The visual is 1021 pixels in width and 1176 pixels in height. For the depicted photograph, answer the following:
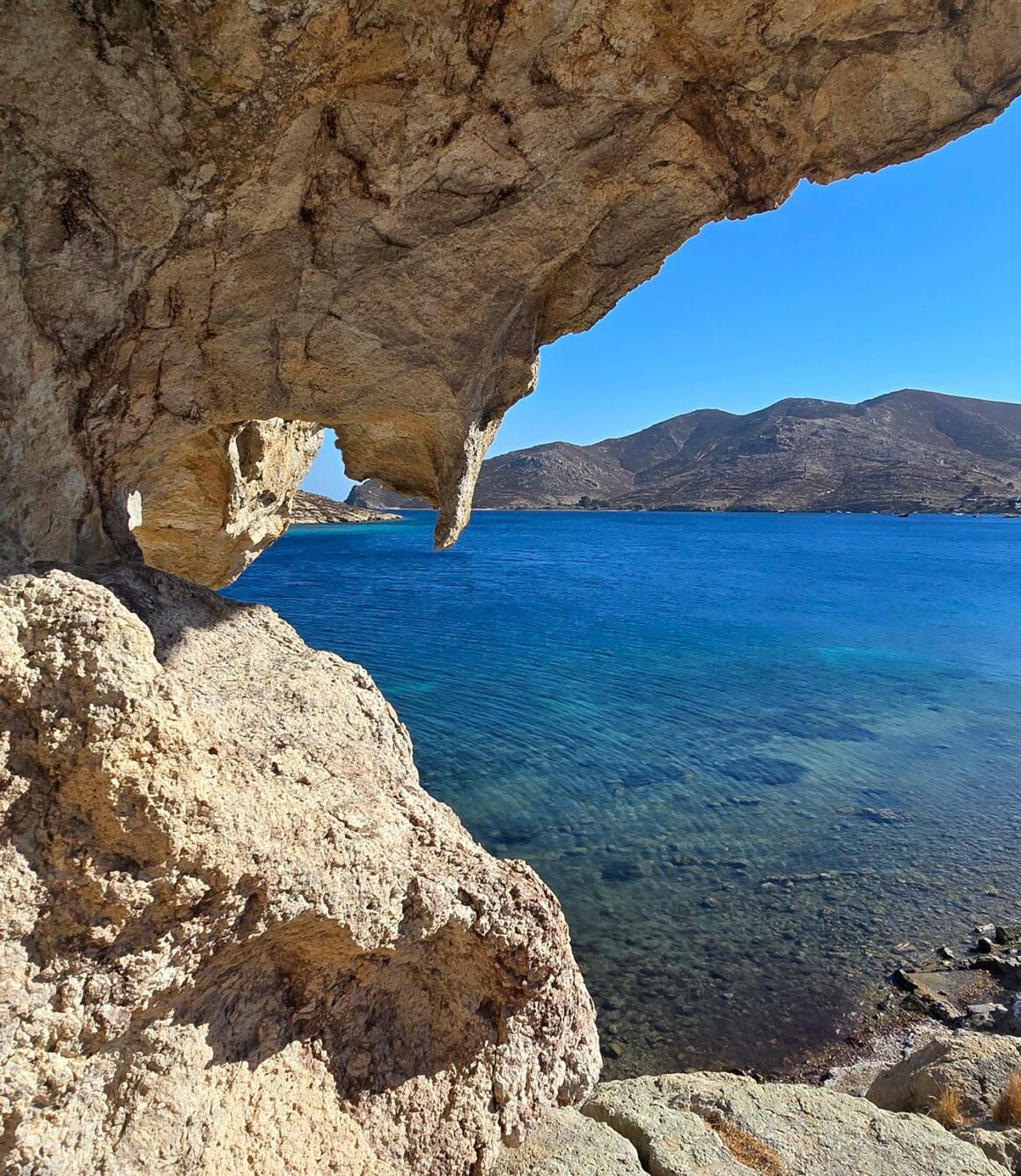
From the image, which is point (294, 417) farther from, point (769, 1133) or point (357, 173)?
point (769, 1133)

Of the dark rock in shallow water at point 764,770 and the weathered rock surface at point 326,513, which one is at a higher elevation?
the weathered rock surface at point 326,513

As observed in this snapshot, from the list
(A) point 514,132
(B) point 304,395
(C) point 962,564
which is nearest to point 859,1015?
(B) point 304,395

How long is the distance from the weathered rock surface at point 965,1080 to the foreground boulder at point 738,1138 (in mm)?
700

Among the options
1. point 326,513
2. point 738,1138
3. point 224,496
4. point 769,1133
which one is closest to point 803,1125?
point 769,1133

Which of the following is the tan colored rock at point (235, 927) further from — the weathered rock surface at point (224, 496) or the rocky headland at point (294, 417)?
the weathered rock surface at point (224, 496)

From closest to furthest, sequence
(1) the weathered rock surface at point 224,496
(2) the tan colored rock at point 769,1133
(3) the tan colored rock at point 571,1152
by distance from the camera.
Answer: (3) the tan colored rock at point 571,1152
(2) the tan colored rock at point 769,1133
(1) the weathered rock surface at point 224,496

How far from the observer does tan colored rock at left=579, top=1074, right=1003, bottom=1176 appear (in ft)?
13.6

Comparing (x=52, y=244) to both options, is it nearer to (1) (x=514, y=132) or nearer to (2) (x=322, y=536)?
(1) (x=514, y=132)

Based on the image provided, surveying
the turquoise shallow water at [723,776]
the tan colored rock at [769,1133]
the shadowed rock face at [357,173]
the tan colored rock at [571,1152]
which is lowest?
the turquoise shallow water at [723,776]

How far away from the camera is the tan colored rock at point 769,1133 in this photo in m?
4.16

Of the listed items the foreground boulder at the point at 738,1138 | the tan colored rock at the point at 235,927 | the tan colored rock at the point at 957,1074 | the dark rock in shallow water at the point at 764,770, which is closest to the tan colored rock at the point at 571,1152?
the foreground boulder at the point at 738,1138

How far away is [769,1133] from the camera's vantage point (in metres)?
4.46

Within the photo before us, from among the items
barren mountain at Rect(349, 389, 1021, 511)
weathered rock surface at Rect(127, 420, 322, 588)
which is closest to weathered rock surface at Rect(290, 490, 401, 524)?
barren mountain at Rect(349, 389, 1021, 511)

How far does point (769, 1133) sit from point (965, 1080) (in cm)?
237
